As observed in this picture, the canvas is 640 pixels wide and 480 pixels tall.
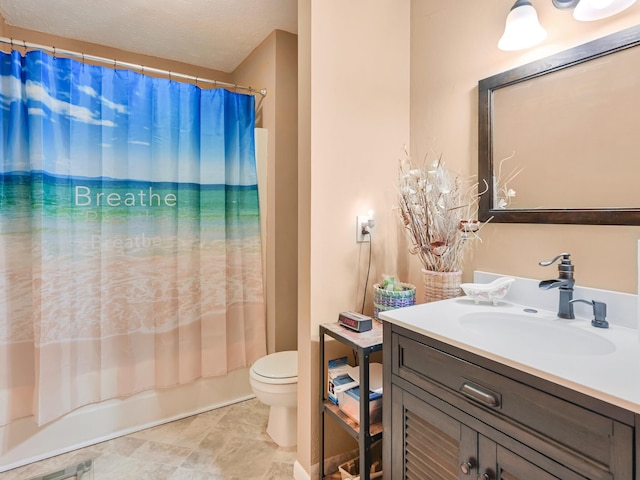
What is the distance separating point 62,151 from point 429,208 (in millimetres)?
1946

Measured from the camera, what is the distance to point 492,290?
1292 millimetres

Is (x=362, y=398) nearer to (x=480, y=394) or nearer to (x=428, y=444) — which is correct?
(x=428, y=444)

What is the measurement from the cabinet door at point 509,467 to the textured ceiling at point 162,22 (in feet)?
7.75

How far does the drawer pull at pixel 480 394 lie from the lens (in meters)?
0.86

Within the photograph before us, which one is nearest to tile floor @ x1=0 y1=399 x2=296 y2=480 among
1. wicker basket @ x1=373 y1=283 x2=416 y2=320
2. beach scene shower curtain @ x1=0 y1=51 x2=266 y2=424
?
beach scene shower curtain @ x1=0 y1=51 x2=266 y2=424

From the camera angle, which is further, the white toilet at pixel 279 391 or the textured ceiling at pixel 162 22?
the textured ceiling at pixel 162 22

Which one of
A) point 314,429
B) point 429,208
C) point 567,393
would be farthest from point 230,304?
point 567,393

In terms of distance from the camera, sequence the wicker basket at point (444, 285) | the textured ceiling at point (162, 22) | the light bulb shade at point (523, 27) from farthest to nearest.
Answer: the textured ceiling at point (162, 22) < the wicker basket at point (444, 285) < the light bulb shade at point (523, 27)

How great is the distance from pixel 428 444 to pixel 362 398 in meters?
0.29

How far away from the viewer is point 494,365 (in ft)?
→ 2.84

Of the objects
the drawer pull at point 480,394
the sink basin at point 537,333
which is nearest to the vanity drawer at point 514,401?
the drawer pull at point 480,394

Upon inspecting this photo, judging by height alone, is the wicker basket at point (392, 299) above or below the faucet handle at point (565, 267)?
below

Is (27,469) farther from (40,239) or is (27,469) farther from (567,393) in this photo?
(567,393)

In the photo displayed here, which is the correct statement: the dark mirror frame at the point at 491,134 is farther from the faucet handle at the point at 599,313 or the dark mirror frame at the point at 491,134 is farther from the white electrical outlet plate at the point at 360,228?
the white electrical outlet plate at the point at 360,228
